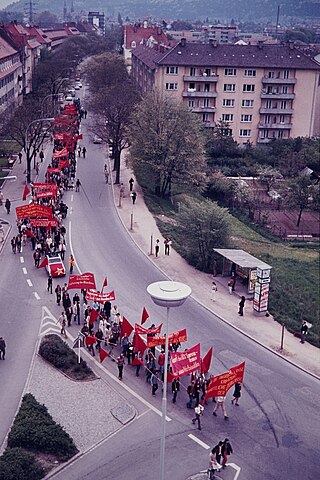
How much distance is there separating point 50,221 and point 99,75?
57845 millimetres

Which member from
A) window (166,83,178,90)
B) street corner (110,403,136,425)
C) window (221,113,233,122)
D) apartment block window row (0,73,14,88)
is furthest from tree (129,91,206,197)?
street corner (110,403,136,425)

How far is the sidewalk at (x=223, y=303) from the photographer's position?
97.4ft

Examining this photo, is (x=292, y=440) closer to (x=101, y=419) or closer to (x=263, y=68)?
(x=101, y=419)

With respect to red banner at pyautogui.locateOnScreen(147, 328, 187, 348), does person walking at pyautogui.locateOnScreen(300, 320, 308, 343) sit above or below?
below

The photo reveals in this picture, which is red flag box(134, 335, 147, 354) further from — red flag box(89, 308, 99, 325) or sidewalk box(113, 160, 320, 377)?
sidewalk box(113, 160, 320, 377)

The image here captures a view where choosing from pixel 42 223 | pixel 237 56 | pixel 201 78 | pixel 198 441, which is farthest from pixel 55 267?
pixel 237 56

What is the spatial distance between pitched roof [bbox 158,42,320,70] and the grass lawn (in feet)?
90.2

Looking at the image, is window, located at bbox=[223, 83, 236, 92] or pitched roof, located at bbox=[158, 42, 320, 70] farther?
window, located at bbox=[223, 83, 236, 92]

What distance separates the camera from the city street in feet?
70.1

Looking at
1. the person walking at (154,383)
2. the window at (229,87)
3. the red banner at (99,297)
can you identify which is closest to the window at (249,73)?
the window at (229,87)

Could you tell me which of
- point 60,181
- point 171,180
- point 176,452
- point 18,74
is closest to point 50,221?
point 60,181

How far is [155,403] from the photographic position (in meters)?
24.9

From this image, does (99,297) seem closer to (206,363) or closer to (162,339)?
(162,339)

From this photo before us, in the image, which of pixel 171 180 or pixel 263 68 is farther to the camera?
pixel 263 68
